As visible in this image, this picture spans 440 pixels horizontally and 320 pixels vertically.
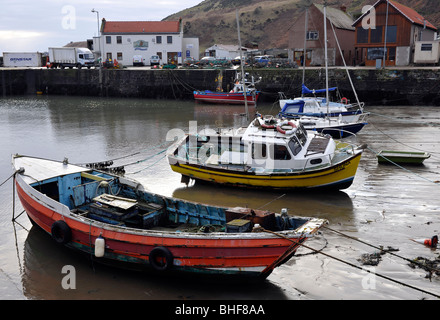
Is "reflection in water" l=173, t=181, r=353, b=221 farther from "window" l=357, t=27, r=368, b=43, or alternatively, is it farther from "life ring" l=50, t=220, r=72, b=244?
"window" l=357, t=27, r=368, b=43

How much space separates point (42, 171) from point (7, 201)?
2627 millimetres

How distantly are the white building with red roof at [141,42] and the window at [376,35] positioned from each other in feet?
72.1

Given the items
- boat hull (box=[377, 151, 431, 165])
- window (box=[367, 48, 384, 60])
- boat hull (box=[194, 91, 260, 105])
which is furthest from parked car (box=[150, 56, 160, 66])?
boat hull (box=[377, 151, 431, 165])

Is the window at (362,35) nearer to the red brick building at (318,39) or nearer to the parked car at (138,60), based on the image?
the red brick building at (318,39)

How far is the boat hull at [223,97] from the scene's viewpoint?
114 feet

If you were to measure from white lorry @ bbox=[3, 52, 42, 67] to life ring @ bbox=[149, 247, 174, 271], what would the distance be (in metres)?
50.1

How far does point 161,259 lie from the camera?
26.7 feet

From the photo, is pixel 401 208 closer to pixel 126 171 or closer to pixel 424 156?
pixel 424 156

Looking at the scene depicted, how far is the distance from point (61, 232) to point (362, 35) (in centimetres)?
3725

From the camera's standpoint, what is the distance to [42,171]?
1131 centimetres
